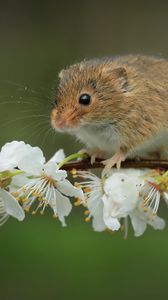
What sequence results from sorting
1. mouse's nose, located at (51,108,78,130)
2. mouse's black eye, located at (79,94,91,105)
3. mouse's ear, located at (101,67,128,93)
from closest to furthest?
1. mouse's nose, located at (51,108,78,130)
2. mouse's black eye, located at (79,94,91,105)
3. mouse's ear, located at (101,67,128,93)

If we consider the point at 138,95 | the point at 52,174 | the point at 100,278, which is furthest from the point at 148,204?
the point at 100,278

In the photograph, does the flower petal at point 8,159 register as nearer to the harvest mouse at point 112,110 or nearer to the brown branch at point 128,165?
the brown branch at point 128,165

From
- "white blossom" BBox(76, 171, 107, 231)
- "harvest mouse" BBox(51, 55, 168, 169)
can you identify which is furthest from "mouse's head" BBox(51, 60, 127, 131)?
"white blossom" BBox(76, 171, 107, 231)

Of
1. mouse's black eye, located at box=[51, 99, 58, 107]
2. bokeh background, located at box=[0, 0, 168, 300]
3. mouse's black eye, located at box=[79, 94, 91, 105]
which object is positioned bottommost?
bokeh background, located at box=[0, 0, 168, 300]

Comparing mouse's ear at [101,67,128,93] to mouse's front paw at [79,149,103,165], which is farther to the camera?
mouse's ear at [101,67,128,93]

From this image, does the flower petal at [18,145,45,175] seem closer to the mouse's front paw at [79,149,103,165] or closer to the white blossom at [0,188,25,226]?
Result: the white blossom at [0,188,25,226]

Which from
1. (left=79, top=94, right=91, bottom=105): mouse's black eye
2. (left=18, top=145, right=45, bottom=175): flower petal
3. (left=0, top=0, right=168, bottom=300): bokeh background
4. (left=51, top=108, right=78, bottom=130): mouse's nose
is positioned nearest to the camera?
(left=18, top=145, right=45, bottom=175): flower petal

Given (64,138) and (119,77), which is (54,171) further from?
(64,138)
